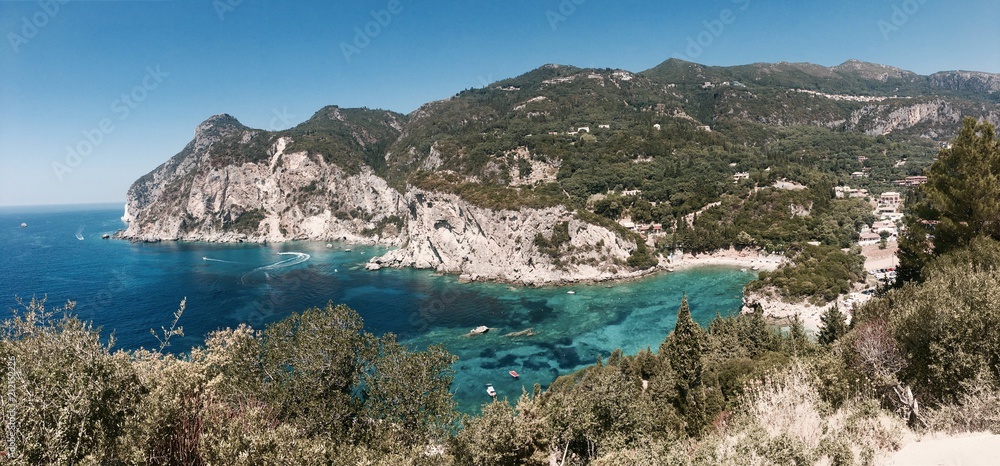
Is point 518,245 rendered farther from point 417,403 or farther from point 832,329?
point 417,403

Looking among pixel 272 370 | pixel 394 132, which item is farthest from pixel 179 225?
pixel 272 370

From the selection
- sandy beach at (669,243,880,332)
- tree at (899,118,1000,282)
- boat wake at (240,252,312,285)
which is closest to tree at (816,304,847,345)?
sandy beach at (669,243,880,332)

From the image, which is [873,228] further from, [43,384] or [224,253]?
[224,253]

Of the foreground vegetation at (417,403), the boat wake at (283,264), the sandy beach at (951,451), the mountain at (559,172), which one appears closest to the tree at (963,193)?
the foreground vegetation at (417,403)

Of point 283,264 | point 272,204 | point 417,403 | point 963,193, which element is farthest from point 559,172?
point 272,204

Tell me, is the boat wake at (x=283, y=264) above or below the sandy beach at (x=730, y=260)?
above

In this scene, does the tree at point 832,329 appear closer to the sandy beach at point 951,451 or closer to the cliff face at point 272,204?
the sandy beach at point 951,451
